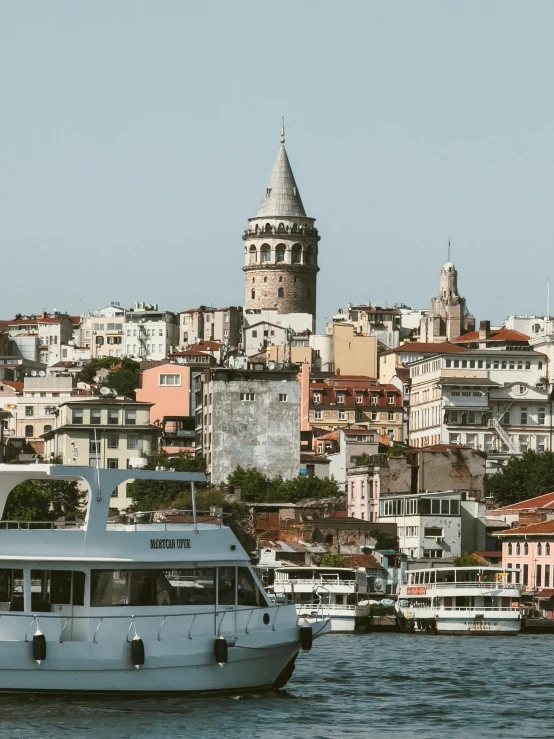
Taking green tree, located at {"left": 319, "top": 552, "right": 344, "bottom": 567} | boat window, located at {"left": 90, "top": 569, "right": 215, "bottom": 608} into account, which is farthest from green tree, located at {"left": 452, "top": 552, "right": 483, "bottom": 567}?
boat window, located at {"left": 90, "top": 569, "right": 215, "bottom": 608}

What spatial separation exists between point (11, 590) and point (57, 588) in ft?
2.86

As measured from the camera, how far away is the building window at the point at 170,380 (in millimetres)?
142500

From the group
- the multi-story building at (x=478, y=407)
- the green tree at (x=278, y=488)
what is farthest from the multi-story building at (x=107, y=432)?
the multi-story building at (x=478, y=407)

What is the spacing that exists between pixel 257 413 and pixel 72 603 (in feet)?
273

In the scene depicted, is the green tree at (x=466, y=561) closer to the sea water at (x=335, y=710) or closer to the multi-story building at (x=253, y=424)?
the multi-story building at (x=253, y=424)

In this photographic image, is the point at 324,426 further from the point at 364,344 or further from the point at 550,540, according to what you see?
the point at 550,540

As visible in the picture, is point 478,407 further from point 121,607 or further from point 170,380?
point 121,607

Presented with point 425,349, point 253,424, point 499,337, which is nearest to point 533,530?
point 253,424

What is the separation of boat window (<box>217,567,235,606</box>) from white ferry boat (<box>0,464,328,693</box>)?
0.8 inches

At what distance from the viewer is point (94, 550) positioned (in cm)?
3597

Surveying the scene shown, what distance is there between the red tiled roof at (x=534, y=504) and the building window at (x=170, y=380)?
1684 inches

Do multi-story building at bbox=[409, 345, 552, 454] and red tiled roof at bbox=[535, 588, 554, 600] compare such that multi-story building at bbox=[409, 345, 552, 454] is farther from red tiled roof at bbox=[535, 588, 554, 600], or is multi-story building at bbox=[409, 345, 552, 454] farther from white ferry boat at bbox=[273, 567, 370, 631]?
white ferry boat at bbox=[273, 567, 370, 631]

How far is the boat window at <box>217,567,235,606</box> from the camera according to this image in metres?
37.3

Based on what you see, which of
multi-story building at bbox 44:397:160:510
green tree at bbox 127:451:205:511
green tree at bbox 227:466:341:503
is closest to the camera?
green tree at bbox 127:451:205:511
